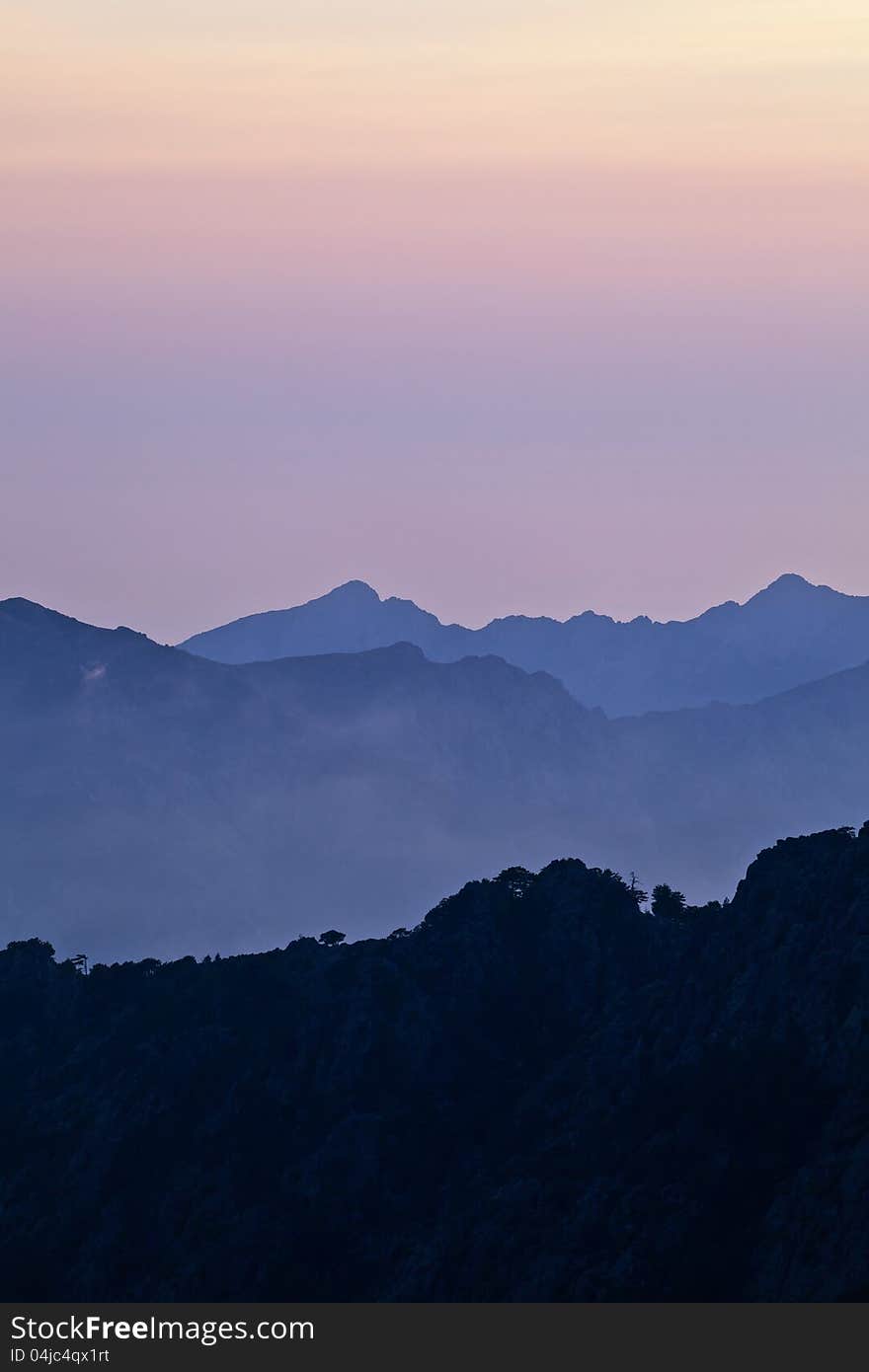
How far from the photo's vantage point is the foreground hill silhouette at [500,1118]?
142250 mm

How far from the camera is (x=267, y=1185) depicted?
172m

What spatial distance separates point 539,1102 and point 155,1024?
47147mm

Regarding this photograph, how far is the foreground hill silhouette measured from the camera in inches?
5600

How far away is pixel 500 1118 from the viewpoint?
17088 cm

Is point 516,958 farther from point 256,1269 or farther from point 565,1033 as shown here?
point 256,1269

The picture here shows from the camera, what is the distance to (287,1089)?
→ 183m
